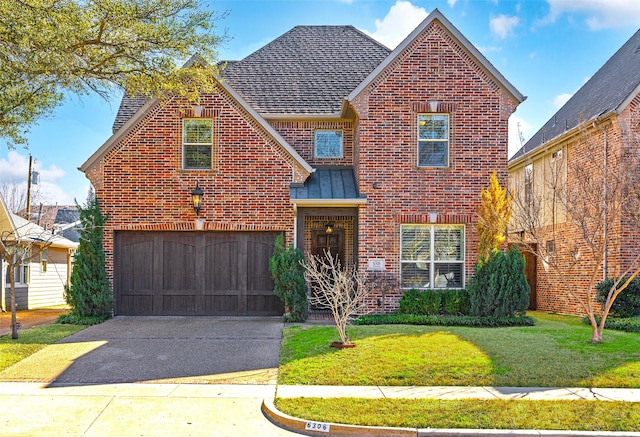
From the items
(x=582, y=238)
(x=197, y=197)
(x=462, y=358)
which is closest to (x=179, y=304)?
(x=197, y=197)

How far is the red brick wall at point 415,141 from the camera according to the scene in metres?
13.5

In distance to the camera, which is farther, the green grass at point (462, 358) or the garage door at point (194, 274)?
the garage door at point (194, 274)

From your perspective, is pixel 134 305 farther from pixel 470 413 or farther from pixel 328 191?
pixel 470 413

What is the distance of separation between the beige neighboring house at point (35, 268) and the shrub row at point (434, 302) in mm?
10564

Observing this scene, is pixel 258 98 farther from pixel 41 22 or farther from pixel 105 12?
pixel 41 22

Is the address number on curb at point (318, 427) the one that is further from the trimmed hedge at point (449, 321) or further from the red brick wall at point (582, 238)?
the red brick wall at point (582, 238)

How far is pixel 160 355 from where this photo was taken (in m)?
9.50

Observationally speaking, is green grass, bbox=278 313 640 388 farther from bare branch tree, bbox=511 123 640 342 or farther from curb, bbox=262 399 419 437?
curb, bbox=262 399 419 437

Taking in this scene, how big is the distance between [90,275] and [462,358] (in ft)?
29.3

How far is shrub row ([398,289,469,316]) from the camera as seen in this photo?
13.0m

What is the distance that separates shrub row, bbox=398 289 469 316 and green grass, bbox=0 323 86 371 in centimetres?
755

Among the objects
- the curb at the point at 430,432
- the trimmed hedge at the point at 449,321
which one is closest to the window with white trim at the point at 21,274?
the trimmed hedge at the point at 449,321

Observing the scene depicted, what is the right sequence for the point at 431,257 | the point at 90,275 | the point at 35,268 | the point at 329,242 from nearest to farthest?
the point at 90,275 < the point at 431,257 < the point at 329,242 < the point at 35,268

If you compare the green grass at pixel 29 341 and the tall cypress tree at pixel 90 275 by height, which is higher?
the tall cypress tree at pixel 90 275
